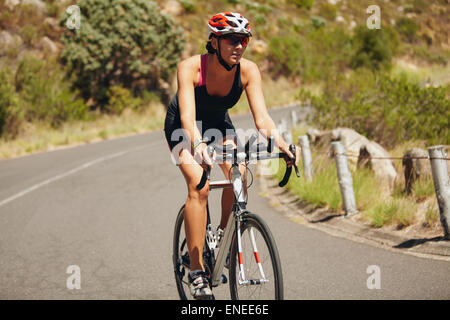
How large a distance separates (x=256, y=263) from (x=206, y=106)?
1389 mm

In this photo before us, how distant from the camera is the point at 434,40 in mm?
48812

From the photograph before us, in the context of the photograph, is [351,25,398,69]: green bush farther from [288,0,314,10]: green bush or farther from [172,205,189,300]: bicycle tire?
[172,205,189,300]: bicycle tire

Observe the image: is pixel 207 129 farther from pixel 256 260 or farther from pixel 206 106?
pixel 256 260

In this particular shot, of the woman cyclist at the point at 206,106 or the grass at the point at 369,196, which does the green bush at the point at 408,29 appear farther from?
the woman cyclist at the point at 206,106

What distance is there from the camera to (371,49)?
106ft

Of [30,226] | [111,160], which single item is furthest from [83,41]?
[30,226]

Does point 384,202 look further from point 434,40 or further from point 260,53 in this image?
point 434,40

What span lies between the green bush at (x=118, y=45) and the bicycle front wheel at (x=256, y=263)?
2693 cm

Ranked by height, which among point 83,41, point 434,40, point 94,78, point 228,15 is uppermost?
point 434,40

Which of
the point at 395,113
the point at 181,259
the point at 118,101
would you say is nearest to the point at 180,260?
the point at 181,259

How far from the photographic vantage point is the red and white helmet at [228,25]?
3.39 metres

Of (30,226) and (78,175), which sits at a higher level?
(78,175)

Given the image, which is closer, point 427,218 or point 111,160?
point 427,218

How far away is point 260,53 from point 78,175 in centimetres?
2891
